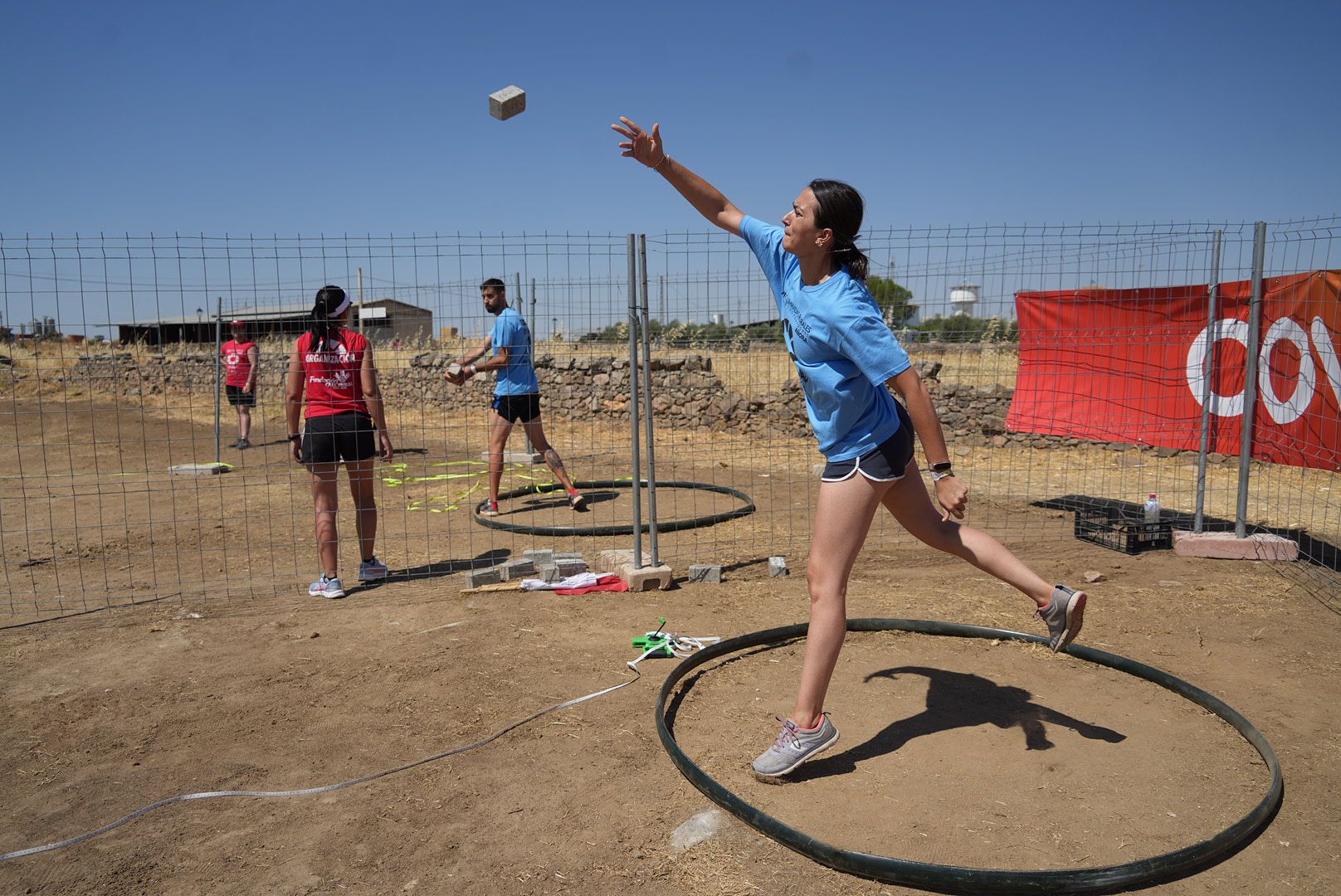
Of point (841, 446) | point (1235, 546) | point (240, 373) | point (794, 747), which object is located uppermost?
point (841, 446)

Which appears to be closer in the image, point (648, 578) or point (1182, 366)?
point (648, 578)

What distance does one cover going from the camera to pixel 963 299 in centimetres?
916

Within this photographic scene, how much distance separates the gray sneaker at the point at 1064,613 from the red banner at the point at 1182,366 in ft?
15.5

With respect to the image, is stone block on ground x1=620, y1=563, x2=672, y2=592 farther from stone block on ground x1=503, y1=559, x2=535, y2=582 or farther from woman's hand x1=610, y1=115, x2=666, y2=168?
woman's hand x1=610, y1=115, x2=666, y2=168

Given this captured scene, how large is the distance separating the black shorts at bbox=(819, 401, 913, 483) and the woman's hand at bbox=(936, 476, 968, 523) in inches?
6.9

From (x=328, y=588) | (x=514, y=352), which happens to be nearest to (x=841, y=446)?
(x=328, y=588)

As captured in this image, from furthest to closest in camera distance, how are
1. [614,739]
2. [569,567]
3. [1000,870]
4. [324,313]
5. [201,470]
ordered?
[201,470] → [569,567] → [324,313] → [614,739] → [1000,870]

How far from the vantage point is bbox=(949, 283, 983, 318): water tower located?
8648 mm

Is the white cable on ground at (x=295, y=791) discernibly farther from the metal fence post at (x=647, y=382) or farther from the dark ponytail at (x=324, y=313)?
the dark ponytail at (x=324, y=313)

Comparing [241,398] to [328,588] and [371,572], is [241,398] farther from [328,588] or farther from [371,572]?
[328,588]

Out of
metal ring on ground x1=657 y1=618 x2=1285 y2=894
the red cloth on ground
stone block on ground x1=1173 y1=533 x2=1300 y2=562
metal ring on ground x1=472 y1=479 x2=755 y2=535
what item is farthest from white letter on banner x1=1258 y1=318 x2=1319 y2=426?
the red cloth on ground

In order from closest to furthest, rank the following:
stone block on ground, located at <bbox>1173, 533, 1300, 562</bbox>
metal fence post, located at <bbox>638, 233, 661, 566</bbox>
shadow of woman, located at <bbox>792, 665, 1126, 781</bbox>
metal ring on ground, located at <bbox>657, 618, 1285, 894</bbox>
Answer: metal ring on ground, located at <bbox>657, 618, 1285, 894</bbox>
shadow of woman, located at <bbox>792, 665, 1126, 781</bbox>
metal fence post, located at <bbox>638, 233, 661, 566</bbox>
stone block on ground, located at <bbox>1173, 533, 1300, 562</bbox>

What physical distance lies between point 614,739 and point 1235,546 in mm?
5504

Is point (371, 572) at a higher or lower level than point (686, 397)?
lower
